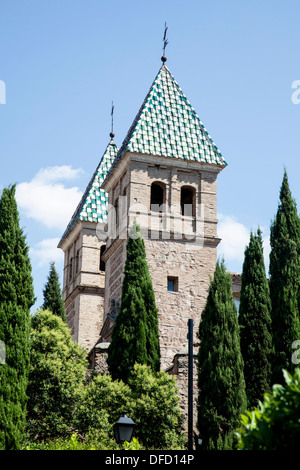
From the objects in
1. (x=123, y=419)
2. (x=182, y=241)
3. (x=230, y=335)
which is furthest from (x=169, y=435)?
(x=182, y=241)

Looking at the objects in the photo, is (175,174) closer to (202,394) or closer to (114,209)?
(114,209)

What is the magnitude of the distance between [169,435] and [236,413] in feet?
6.25

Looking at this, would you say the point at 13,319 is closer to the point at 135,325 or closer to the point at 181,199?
the point at 135,325

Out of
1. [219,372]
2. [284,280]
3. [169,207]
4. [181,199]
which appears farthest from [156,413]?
[181,199]

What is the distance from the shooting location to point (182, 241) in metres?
29.2

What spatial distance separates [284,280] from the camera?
24.5 meters

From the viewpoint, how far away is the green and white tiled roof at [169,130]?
2981 centimetres

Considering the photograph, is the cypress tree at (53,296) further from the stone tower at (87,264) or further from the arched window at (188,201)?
the arched window at (188,201)

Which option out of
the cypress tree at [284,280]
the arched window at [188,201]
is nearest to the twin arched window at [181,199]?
the arched window at [188,201]

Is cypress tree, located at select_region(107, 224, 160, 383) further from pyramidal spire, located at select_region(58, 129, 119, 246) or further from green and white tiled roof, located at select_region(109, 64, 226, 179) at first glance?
pyramidal spire, located at select_region(58, 129, 119, 246)

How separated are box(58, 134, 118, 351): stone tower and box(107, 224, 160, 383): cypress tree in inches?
483

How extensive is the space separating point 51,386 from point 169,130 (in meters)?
12.8

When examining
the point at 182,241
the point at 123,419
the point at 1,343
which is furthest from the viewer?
the point at 182,241

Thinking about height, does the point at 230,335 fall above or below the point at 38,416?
above
